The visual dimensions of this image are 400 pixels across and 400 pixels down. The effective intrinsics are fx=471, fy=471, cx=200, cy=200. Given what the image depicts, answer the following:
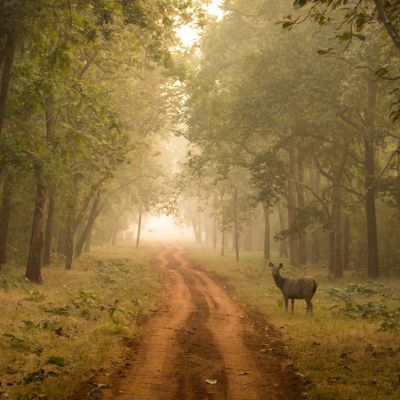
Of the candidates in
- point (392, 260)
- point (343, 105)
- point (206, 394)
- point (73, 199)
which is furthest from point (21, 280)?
point (392, 260)

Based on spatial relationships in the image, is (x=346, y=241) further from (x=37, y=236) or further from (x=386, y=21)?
(x=386, y=21)

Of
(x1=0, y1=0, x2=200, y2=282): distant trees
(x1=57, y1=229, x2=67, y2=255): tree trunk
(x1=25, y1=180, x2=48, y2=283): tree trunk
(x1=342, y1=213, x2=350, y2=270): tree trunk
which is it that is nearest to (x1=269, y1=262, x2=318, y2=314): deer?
(x1=0, y1=0, x2=200, y2=282): distant trees

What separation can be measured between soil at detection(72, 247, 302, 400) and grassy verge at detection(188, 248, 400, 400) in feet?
1.51

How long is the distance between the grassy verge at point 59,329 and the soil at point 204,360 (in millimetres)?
631

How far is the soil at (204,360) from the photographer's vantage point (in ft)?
28.8

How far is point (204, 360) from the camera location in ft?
Answer: 35.7

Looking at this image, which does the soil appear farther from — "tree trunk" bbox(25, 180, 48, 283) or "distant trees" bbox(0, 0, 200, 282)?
→ "distant trees" bbox(0, 0, 200, 282)

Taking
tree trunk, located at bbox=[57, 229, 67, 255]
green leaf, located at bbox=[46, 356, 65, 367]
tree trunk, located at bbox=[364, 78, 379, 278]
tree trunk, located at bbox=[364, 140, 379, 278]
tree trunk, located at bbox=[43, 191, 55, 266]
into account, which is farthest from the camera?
tree trunk, located at bbox=[57, 229, 67, 255]

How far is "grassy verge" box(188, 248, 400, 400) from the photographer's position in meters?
9.07

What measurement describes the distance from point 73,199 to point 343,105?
16319mm

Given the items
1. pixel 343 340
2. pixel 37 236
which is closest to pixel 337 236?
pixel 343 340

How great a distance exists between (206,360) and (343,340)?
415 centimetres

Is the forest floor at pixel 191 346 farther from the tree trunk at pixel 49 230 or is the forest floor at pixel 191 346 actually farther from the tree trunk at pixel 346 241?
the tree trunk at pixel 346 241

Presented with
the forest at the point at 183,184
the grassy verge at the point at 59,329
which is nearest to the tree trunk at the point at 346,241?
the forest at the point at 183,184
